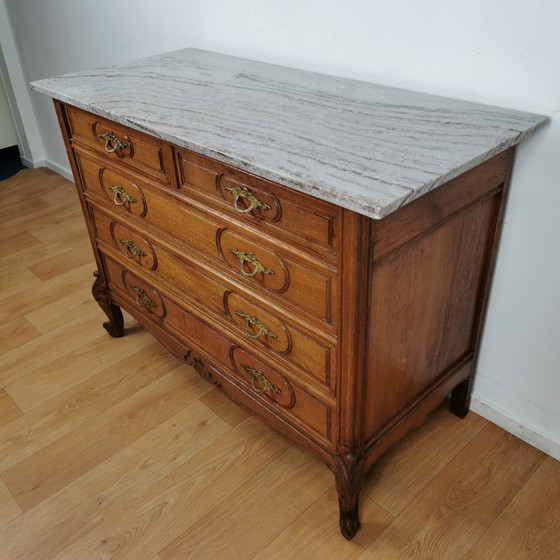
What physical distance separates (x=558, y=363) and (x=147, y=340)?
1363 millimetres

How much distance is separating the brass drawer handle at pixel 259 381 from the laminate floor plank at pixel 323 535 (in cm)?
33

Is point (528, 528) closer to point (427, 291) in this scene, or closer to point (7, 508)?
point (427, 291)

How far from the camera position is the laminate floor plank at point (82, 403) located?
5.71ft

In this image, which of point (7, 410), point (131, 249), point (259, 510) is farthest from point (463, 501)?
point (7, 410)

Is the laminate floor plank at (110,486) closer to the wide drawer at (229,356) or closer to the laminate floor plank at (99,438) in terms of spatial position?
the laminate floor plank at (99,438)

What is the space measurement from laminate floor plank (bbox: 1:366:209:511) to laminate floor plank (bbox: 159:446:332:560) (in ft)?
1.24

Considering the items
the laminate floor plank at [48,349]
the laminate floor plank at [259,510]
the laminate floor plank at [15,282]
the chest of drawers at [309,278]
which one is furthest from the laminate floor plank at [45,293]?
the laminate floor plank at [259,510]

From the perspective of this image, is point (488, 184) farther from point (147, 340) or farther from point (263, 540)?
point (147, 340)

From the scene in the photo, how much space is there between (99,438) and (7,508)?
301 millimetres

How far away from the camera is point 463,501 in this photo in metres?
1.50

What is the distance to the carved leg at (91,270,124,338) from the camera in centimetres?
204

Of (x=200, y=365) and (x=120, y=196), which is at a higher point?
(x=120, y=196)

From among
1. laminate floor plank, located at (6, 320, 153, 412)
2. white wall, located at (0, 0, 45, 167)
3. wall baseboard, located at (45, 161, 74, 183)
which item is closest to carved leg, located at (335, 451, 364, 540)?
laminate floor plank, located at (6, 320, 153, 412)

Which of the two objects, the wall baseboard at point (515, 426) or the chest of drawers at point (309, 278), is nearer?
the chest of drawers at point (309, 278)
